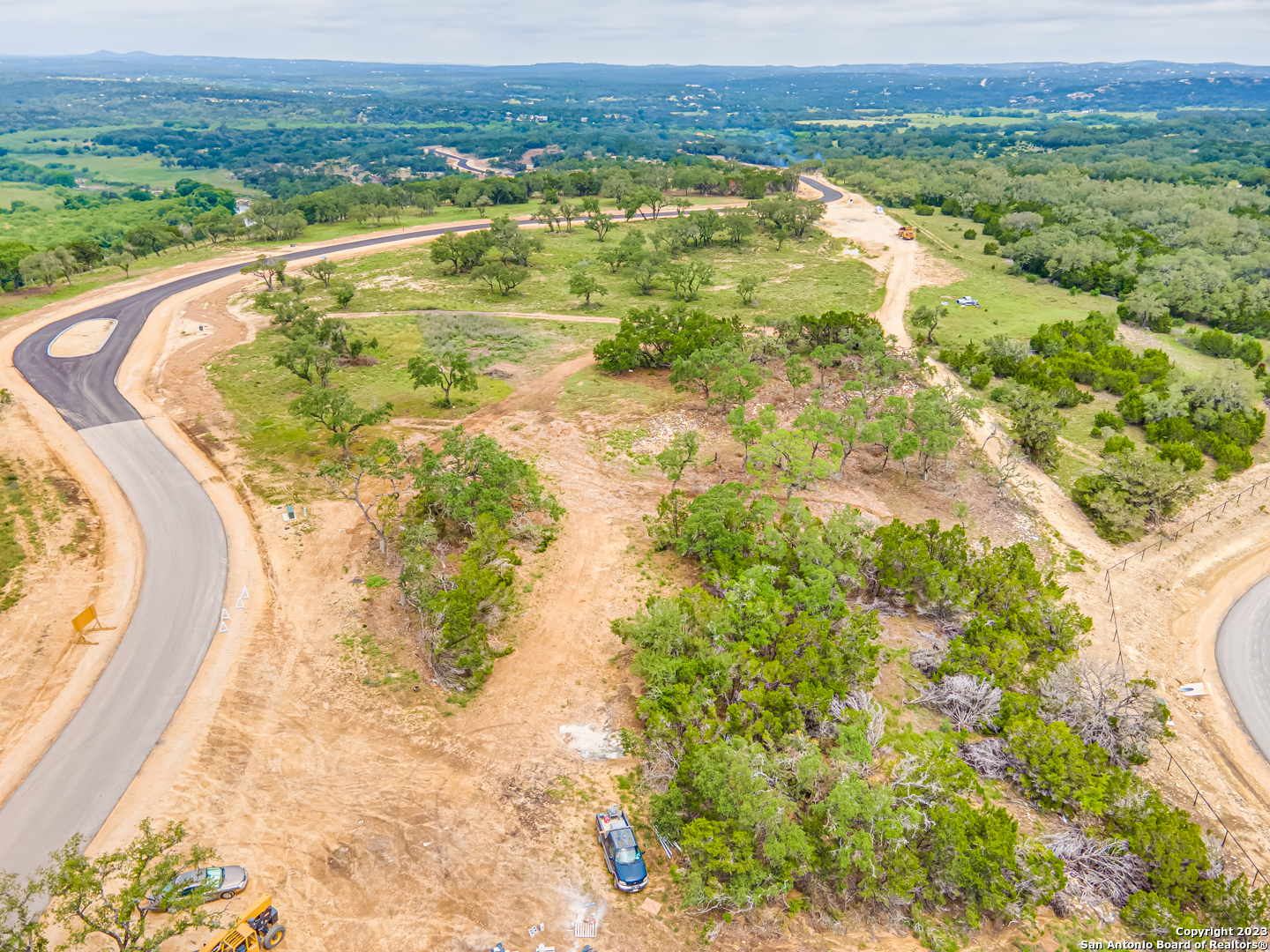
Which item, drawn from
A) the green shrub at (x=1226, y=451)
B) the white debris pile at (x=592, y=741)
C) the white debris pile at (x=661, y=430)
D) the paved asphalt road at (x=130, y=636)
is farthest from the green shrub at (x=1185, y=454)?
the paved asphalt road at (x=130, y=636)

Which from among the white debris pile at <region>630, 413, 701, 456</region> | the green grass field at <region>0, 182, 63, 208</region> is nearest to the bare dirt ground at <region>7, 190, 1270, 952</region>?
the white debris pile at <region>630, 413, 701, 456</region>

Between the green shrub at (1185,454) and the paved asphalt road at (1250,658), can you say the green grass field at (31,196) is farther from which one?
the paved asphalt road at (1250,658)

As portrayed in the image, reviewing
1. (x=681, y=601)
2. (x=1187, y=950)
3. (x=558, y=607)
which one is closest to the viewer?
(x=1187, y=950)

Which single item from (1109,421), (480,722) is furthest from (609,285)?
(480,722)

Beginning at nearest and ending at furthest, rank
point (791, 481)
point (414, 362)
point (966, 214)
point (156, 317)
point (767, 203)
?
point (791, 481) < point (414, 362) < point (156, 317) < point (767, 203) < point (966, 214)

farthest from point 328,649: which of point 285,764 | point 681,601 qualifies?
point 681,601

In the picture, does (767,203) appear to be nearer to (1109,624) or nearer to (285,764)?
(1109,624)
